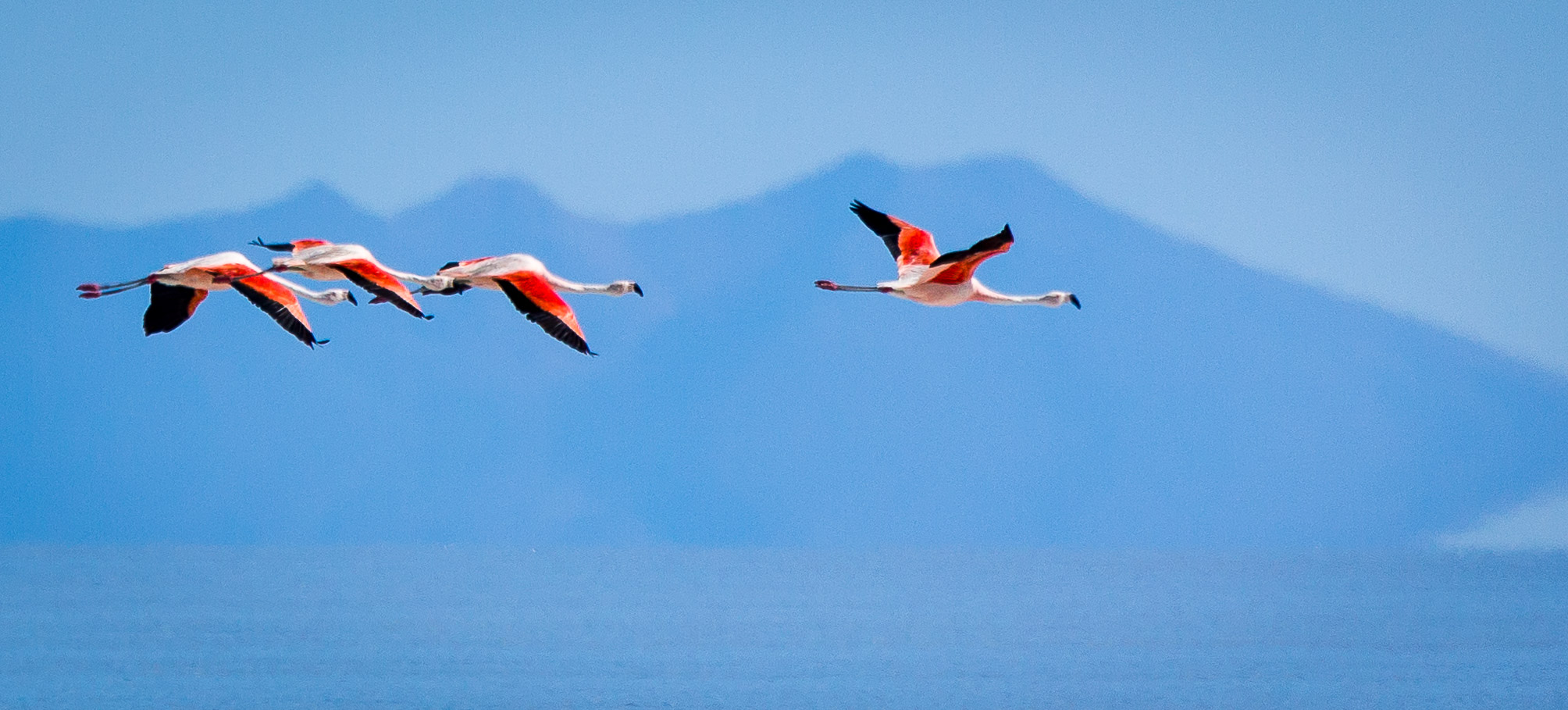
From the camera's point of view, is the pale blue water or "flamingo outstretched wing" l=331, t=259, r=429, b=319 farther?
the pale blue water

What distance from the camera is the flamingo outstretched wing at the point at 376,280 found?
1062cm

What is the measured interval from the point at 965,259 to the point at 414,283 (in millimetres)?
3457

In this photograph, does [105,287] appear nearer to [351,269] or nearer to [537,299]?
[351,269]

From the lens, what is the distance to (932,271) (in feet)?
38.4

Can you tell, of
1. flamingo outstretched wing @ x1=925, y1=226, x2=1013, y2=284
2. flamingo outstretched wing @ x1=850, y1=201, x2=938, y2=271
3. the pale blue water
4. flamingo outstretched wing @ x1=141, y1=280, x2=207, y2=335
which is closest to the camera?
flamingo outstretched wing @ x1=925, y1=226, x2=1013, y2=284

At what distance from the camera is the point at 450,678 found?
20125 millimetres

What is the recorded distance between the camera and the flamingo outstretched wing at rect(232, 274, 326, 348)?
1159 centimetres

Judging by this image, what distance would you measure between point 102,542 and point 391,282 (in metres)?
44.5

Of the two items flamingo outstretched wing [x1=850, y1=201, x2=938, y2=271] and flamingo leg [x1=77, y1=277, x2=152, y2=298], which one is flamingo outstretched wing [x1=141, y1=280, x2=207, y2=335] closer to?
flamingo leg [x1=77, y1=277, x2=152, y2=298]

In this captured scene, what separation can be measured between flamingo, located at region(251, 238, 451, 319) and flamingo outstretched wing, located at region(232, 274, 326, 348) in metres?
0.32

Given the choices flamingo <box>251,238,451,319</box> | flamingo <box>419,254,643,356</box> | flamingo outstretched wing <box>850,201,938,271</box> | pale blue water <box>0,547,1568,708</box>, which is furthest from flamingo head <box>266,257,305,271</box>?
pale blue water <box>0,547,1568,708</box>

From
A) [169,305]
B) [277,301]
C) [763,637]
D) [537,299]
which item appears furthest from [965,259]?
[763,637]

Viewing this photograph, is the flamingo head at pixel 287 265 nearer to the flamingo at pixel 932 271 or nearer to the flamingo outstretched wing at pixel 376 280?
the flamingo outstretched wing at pixel 376 280

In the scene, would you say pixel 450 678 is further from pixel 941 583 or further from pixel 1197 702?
pixel 941 583
